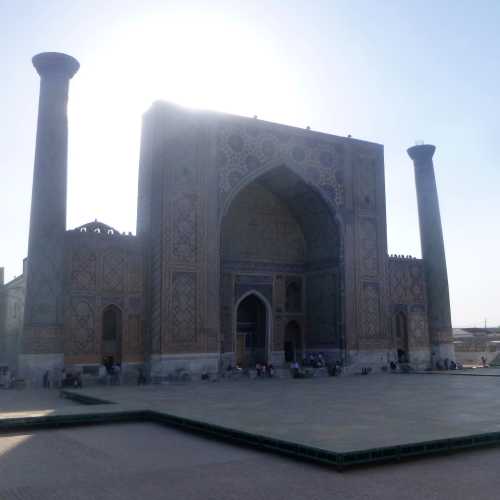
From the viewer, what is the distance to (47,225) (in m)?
14.2

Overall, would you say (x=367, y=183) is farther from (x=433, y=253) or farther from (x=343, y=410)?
(x=343, y=410)

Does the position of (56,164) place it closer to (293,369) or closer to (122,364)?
(122,364)

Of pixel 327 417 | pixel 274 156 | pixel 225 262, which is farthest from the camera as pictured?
pixel 225 262

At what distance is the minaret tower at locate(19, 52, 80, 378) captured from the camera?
45.3 feet

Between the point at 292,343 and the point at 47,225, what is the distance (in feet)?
29.5

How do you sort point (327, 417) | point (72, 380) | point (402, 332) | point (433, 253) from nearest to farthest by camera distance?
point (327, 417), point (72, 380), point (402, 332), point (433, 253)

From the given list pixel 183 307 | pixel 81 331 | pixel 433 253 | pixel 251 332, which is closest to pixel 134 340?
pixel 81 331

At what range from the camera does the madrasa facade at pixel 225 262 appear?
14648 mm

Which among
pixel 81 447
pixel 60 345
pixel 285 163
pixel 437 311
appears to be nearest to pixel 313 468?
pixel 81 447

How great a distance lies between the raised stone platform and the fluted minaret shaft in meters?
3.32

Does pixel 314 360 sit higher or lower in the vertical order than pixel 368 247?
lower

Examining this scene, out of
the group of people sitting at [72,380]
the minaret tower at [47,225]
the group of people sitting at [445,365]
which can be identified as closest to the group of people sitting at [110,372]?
the group of people sitting at [72,380]

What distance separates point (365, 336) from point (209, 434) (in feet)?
41.1

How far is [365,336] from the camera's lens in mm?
18453
